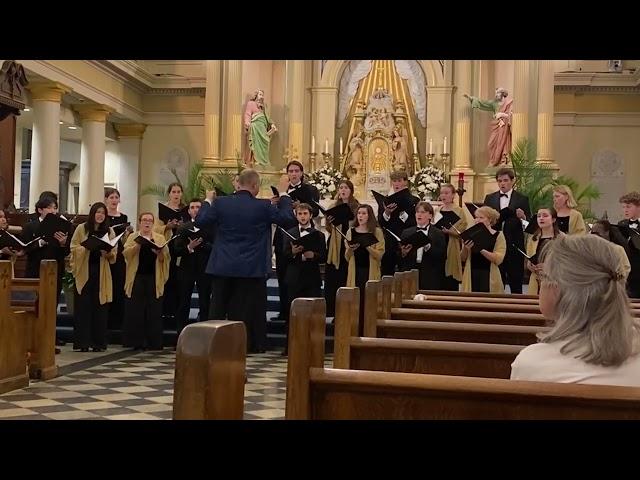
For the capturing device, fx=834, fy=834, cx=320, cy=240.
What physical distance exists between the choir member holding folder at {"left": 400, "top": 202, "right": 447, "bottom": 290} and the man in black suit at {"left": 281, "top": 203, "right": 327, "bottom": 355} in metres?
0.85

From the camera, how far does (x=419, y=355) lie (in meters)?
3.08

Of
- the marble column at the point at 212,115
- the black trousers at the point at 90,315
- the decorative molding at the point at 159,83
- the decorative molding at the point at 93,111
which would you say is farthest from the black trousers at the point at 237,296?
the decorative molding at the point at 159,83

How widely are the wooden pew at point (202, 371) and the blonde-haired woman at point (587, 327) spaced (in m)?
1.17

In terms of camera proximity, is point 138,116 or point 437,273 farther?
point 138,116

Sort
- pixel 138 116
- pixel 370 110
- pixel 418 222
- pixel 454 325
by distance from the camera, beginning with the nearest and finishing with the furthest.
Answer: pixel 454 325, pixel 418 222, pixel 370 110, pixel 138 116

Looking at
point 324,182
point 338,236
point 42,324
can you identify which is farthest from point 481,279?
point 324,182

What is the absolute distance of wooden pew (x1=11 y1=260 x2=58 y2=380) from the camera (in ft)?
22.0

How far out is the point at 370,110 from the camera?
56.8 feet

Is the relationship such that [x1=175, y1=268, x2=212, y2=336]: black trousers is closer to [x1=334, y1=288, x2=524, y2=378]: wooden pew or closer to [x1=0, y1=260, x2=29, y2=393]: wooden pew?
[x1=0, y1=260, x2=29, y2=393]: wooden pew

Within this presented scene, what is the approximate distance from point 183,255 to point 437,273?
2.75 metres
